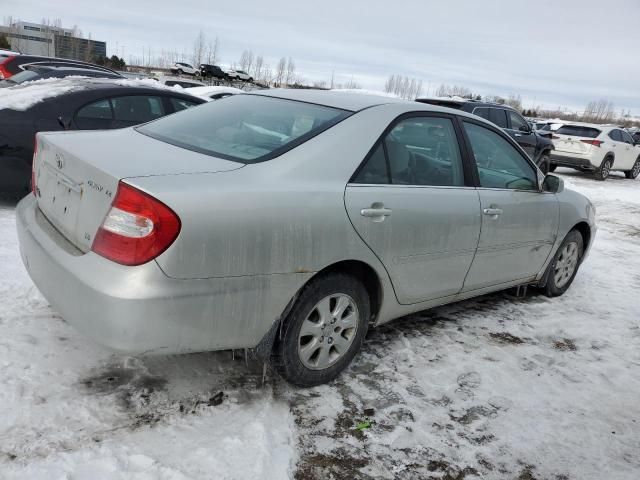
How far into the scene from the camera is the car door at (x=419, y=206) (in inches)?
116

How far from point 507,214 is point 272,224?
6.71 feet

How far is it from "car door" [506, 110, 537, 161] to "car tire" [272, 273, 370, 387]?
428 inches

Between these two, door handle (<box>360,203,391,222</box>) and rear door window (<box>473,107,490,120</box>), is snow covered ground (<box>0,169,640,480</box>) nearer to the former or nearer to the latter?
door handle (<box>360,203,391,222</box>)

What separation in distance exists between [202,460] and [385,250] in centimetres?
139

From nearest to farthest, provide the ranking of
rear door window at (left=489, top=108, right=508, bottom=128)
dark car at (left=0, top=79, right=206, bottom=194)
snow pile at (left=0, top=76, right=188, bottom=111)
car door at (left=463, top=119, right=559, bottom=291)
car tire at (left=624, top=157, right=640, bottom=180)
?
car door at (left=463, top=119, right=559, bottom=291), dark car at (left=0, top=79, right=206, bottom=194), snow pile at (left=0, top=76, right=188, bottom=111), rear door window at (left=489, top=108, right=508, bottom=128), car tire at (left=624, top=157, right=640, bottom=180)

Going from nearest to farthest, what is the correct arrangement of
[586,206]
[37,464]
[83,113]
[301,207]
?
[37,464]
[301,207]
[586,206]
[83,113]

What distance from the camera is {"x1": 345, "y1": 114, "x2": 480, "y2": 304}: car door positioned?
294cm

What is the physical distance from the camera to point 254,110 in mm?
3371

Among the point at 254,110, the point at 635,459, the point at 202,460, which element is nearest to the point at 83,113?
the point at 254,110

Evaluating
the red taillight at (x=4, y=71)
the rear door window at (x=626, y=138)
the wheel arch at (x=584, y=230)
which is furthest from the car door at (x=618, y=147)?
the red taillight at (x=4, y=71)

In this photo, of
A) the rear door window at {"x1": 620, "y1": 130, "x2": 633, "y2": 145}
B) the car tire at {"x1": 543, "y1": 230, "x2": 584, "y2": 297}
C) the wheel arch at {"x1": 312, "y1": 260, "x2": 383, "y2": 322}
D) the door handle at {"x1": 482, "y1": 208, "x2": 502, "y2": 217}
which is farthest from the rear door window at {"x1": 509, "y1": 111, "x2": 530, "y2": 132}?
the wheel arch at {"x1": 312, "y1": 260, "x2": 383, "y2": 322}

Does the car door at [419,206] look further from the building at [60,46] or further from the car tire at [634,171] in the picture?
the building at [60,46]

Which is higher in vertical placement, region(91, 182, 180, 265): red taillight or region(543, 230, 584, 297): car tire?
region(91, 182, 180, 265): red taillight

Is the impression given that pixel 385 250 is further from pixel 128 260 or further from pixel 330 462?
pixel 128 260
